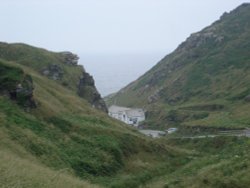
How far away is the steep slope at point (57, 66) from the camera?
68.1m

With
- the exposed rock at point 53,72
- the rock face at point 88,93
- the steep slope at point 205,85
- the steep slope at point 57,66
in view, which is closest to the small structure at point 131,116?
the steep slope at point 205,85

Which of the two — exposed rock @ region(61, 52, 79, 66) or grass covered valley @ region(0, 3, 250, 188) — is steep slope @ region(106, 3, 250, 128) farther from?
exposed rock @ region(61, 52, 79, 66)

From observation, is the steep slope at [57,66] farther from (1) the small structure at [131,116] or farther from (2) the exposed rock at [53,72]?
(1) the small structure at [131,116]

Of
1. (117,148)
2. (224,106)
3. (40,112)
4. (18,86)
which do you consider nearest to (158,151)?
(117,148)

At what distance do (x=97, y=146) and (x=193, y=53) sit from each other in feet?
486

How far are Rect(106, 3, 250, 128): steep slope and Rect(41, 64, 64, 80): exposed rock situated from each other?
33.8 m

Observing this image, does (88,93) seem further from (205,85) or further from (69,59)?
(205,85)

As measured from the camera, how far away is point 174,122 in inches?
4537

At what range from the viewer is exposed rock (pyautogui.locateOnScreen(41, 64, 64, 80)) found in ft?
220

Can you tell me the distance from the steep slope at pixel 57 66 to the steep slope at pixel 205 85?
2653 centimetres

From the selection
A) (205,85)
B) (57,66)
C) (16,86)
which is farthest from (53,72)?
(205,85)

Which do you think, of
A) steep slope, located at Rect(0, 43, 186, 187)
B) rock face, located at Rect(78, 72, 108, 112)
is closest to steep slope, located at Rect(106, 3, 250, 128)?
rock face, located at Rect(78, 72, 108, 112)

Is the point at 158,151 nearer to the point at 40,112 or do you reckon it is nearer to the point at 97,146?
the point at 97,146

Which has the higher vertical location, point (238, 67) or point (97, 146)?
point (238, 67)
